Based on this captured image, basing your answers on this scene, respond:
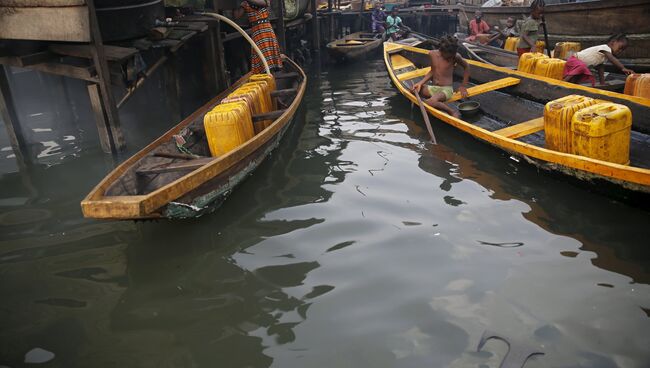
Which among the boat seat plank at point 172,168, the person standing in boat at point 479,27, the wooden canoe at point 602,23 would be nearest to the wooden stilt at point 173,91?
the boat seat plank at point 172,168

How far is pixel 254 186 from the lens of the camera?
569 centimetres

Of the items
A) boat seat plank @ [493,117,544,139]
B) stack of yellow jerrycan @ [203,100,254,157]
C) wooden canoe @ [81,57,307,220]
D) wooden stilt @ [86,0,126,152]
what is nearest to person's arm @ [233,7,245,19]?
wooden canoe @ [81,57,307,220]

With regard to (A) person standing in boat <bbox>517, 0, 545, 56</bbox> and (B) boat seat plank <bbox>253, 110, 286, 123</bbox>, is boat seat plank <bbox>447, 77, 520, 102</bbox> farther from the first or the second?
(B) boat seat plank <bbox>253, 110, 286, 123</bbox>

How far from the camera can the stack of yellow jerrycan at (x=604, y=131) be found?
174 inches

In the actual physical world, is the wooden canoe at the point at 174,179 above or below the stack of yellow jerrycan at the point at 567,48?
below

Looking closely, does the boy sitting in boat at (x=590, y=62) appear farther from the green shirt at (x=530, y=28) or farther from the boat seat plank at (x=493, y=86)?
the green shirt at (x=530, y=28)

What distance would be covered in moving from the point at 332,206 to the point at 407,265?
140 centimetres

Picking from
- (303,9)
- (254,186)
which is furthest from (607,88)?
(303,9)

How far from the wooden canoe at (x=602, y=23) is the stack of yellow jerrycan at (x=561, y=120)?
521cm

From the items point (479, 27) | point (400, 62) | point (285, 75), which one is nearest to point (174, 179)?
point (285, 75)

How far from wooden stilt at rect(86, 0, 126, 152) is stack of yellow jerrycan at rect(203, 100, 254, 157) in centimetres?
152

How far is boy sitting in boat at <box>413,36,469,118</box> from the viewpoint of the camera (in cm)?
709

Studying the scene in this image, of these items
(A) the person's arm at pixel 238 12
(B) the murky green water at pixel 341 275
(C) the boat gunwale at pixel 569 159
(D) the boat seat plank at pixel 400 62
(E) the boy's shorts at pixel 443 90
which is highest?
(A) the person's arm at pixel 238 12

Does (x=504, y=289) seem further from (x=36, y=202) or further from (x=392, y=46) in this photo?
(x=392, y=46)
